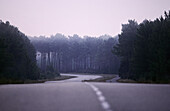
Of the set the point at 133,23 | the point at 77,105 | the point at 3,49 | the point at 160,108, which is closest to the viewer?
the point at 160,108

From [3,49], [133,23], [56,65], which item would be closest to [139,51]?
[3,49]

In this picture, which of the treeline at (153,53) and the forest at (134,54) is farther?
the forest at (134,54)

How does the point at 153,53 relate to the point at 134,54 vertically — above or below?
below

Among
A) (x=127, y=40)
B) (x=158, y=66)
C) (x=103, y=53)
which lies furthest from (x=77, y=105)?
Result: (x=103, y=53)

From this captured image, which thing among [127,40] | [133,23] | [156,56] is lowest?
[156,56]

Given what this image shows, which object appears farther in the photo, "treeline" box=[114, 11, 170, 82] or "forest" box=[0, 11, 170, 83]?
"forest" box=[0, 11, 170, 83]

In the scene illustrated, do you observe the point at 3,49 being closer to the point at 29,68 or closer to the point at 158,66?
the point at 29,68

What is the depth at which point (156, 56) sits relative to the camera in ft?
109

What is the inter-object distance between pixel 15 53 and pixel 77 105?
135 feet

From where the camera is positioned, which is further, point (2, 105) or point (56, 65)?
point (56, 65)

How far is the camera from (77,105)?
7484mm

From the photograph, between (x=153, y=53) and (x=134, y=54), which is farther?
(x=134, y=54)

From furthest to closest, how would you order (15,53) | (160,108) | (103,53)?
(103,53), (15,53), (160,108)

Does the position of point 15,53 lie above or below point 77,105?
above
